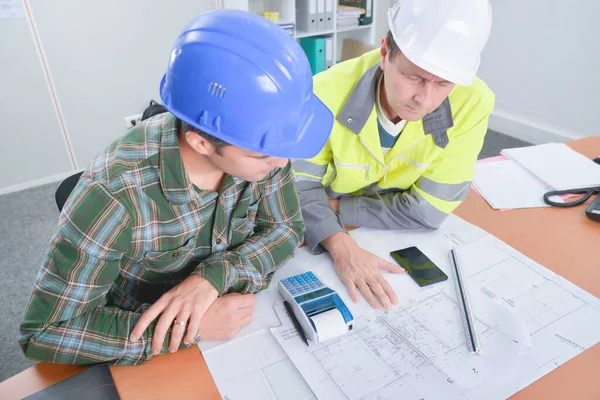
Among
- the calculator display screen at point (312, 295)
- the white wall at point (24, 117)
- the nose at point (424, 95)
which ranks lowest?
the white wall at point (24, 117)

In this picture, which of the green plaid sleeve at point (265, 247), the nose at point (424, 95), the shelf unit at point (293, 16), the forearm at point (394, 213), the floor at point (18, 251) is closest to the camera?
the green plaid sleeve at point (265, 247)

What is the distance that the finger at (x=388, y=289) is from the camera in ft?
2.93

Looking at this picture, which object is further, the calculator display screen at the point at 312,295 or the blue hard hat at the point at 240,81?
the calculator display screen at the point at 312,295

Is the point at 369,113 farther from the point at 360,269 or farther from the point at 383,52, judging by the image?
the point at 360,269

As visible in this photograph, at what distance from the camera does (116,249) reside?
0.75 meters

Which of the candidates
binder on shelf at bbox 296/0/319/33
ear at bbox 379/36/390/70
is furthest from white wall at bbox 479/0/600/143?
ear at bbox 379/36/390/70

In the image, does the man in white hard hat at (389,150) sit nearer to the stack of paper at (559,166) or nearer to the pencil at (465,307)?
the pencil at (465,307)

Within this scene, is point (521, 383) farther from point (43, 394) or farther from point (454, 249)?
point (43, 394)

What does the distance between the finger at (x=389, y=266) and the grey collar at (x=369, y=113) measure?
0.35m

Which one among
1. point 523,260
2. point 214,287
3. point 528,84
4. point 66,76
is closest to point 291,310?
point 214,287

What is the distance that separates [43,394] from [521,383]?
802mm

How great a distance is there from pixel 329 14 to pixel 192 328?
2.84 meters

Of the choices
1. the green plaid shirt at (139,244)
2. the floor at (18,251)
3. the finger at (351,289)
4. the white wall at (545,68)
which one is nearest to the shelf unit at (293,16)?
the white wall at (545,68)

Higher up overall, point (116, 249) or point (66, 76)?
point (116, 249)
